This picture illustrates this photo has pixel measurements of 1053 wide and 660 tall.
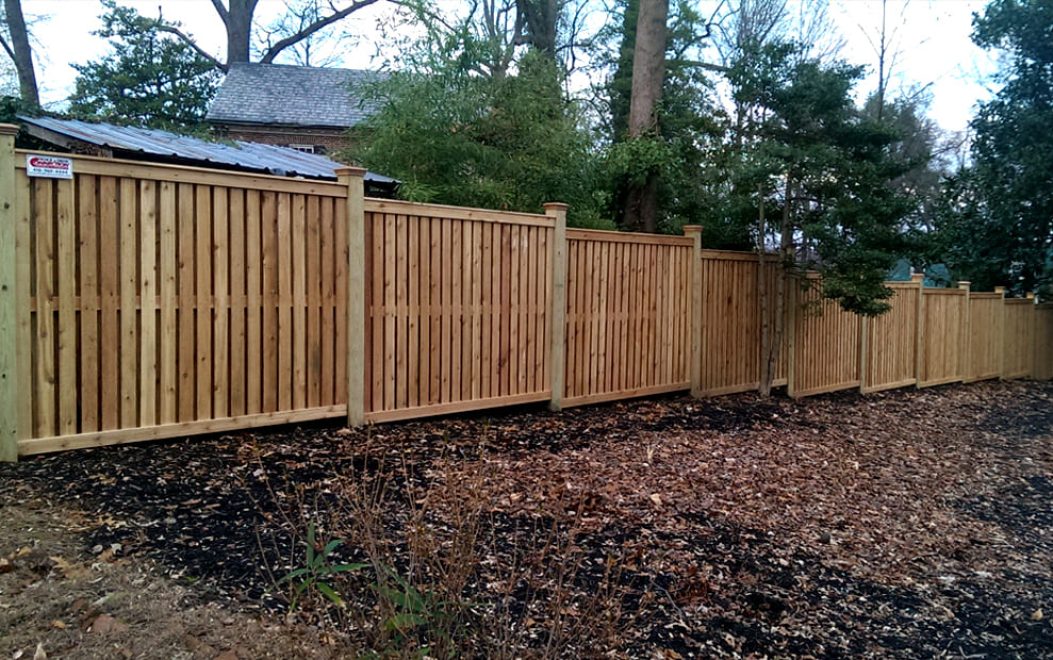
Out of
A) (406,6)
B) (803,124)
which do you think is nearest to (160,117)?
(406,6)

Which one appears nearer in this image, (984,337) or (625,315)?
(625,315)

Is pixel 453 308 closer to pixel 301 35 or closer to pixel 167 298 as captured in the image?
pixel 167 298

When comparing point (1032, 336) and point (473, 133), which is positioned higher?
point (473, 133)

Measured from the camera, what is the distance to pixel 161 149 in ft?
23.4

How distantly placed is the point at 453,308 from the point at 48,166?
2.88 m

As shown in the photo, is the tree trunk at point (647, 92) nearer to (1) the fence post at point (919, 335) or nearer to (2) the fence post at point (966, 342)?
(1) the fence post at point (919, 335)

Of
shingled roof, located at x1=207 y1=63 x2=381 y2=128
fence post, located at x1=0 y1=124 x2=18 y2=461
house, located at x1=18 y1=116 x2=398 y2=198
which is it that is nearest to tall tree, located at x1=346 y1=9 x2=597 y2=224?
house, located at x1=18 y1=116 x2=398 y2=198

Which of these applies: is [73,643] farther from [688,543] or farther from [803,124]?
[803,124]

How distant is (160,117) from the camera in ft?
70.7

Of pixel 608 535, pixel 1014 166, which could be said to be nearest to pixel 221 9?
pixel 1014 166

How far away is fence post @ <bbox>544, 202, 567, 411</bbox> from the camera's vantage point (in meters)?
7.03

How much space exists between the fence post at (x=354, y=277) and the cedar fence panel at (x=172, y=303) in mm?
67

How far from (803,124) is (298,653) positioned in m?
7.74

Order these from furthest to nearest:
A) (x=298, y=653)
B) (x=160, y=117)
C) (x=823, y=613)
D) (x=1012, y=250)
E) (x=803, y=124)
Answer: (x=160, y=117), (x=1012, y=250), (x=803, y=124), (x=823, y=613), (x=298, y=653)
